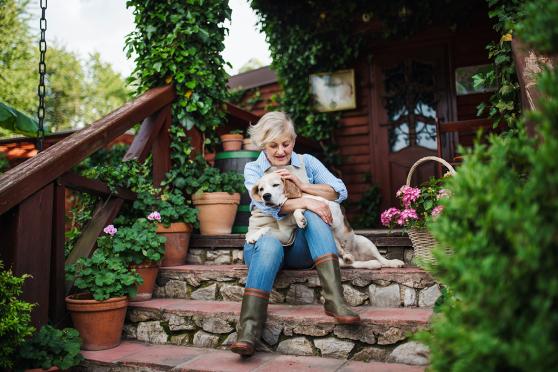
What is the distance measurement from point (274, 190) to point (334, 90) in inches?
157

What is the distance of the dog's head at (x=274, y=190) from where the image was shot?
267cm

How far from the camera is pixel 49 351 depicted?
2311 millimetres

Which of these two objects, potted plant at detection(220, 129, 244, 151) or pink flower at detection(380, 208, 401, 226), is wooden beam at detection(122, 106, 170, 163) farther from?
pink flower at detection(380, 208, 401, 226)

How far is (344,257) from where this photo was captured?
9.33ft

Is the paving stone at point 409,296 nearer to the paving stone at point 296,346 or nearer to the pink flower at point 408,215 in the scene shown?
the pink flower at point 408,215

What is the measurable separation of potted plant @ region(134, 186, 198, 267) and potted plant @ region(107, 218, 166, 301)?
207 millimetres

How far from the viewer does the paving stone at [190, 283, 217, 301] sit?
3.06 m

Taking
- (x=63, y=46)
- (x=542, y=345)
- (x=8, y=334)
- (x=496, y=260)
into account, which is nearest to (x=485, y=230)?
(x=496, y=260)

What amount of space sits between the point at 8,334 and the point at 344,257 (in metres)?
1.75

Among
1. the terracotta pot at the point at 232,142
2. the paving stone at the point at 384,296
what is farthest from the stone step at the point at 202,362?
the terracotta pot at the point at 232,142

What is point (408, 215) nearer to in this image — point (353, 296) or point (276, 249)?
point (353, 296)

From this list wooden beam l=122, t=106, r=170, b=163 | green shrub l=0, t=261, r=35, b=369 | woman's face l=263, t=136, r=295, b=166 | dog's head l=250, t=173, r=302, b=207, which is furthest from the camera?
wooden beam l=122, t=106, r=170, b=163

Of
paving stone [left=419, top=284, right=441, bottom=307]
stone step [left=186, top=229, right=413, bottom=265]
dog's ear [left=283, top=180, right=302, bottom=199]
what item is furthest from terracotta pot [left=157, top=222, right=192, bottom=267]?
paving stone [left=419, top=284, right=441, bottom=307]

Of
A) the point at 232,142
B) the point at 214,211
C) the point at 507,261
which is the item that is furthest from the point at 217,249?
the point at 507,261
